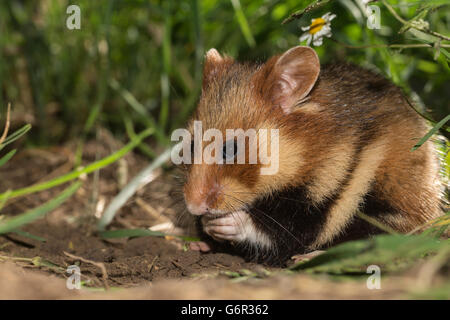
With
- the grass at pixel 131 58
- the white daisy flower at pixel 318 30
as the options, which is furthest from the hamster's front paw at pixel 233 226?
the grass at pixel 131 58

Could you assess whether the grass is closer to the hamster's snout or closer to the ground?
the ground

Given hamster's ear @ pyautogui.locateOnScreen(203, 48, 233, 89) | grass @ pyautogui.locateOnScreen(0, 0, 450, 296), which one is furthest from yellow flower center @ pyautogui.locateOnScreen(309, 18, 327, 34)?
grass @ pyautogui.locateOnScreen(0, 0, 450, 296)

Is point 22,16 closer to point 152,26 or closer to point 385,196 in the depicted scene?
point 152,26

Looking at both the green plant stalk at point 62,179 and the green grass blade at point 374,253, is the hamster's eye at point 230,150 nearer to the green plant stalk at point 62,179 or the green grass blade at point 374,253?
the green grass blade at point 374,253

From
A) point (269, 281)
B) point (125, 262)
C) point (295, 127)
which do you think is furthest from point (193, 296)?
point (295, 127)

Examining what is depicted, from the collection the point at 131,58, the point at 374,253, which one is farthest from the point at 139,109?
the point at 374,253

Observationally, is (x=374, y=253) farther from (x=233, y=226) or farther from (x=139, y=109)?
(x=139, y=109)
